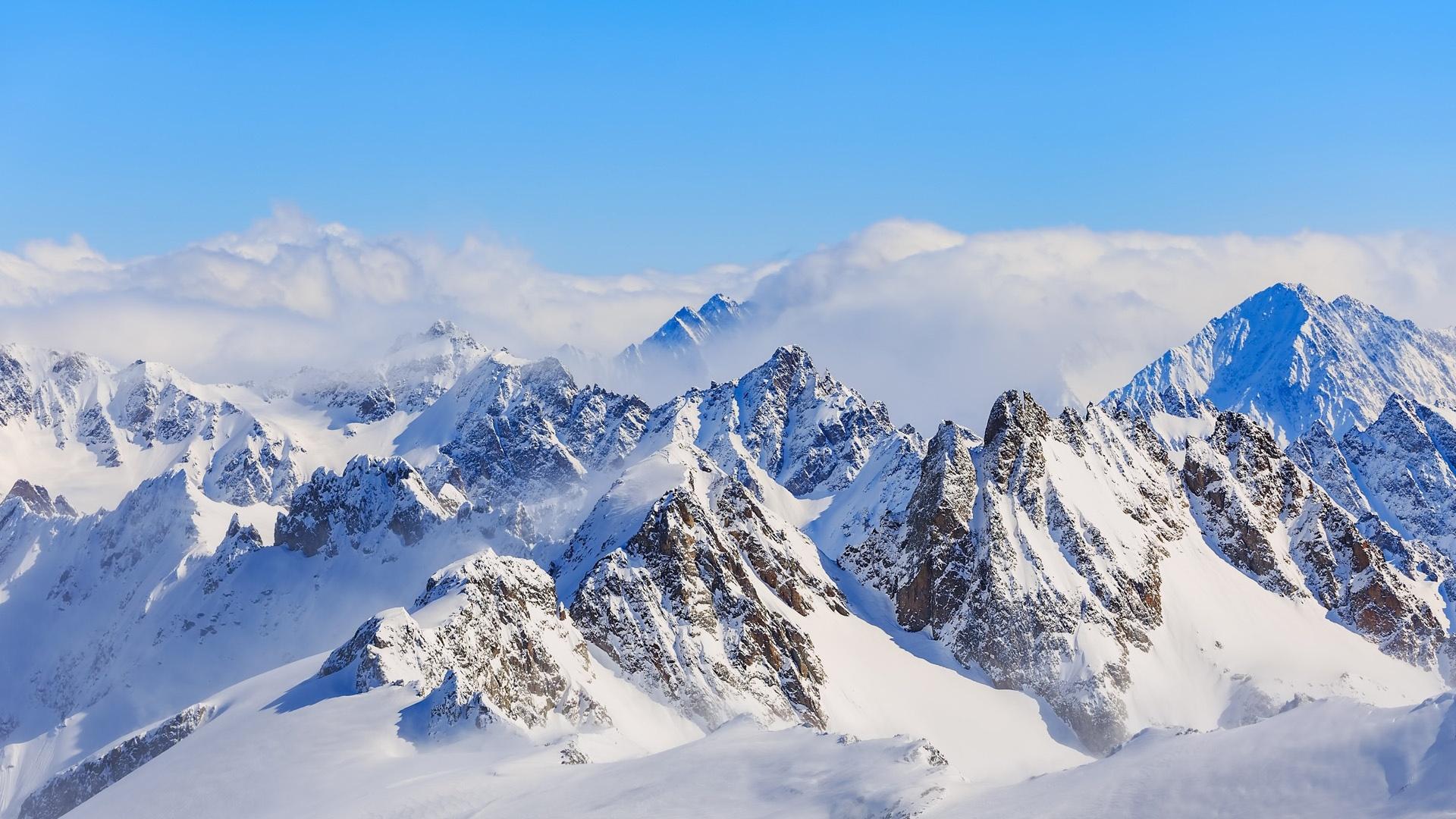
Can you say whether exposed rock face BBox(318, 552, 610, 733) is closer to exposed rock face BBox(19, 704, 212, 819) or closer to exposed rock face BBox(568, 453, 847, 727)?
exposed rock face BBox(568, 453, 847, 727)

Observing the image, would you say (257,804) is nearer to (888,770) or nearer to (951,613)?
(888,770)

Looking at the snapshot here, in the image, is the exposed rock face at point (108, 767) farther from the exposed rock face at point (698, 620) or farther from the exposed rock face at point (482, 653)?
the exposed rock face at point (698, 620)

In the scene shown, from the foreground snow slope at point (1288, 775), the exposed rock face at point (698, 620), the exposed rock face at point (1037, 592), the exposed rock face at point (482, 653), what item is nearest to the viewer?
the foreground snow slope at point (1288, 775)

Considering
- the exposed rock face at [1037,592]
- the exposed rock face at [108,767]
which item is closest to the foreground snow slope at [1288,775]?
the exposed rock face at [1037,592]

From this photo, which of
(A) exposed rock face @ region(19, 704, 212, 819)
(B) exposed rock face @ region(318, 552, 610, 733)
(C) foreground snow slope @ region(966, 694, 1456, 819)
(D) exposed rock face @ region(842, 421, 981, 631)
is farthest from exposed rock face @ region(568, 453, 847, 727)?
(C) foreground snow slope @ region(966, 694, 1456, 819)

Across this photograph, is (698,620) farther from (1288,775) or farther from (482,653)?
(1288,775)

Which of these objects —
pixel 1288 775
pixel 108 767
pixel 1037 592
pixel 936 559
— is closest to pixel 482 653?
pixel 108 767
